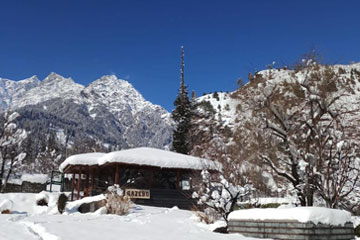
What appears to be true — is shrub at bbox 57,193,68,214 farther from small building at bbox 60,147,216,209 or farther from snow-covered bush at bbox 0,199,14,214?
small building at bbox 60,147,216,209

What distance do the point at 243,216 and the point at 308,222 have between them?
5.70 ft

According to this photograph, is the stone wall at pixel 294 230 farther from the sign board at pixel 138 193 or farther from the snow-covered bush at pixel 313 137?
the sign board at pixel 138 193

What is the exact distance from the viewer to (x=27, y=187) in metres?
32.1

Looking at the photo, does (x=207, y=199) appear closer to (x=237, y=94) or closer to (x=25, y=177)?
(x=237, y=94)

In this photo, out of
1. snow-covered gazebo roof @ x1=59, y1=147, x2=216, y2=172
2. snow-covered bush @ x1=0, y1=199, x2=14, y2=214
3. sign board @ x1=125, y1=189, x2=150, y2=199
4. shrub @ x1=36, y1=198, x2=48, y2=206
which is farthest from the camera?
sign board @ x1=125, y1=189, x2=150, y2=199

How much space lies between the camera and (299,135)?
12180 millimetres

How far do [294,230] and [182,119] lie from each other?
27.0 meters

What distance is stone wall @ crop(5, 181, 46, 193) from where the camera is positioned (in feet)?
104

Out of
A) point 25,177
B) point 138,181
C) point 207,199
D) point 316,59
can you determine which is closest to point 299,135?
point 316,59

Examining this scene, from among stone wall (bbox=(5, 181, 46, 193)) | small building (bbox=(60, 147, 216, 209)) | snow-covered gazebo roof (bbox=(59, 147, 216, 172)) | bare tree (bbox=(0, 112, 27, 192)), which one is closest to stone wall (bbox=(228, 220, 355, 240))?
small building (bbox=(60, 147, 216, 209))

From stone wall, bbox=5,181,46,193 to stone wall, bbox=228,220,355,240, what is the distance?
1083 inches

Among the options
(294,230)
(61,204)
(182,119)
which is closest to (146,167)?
(61,204)

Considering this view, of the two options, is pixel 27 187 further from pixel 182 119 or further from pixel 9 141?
pixel 182 119

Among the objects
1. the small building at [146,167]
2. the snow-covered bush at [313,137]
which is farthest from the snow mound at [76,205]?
the snow-covered bush at [313,137]
